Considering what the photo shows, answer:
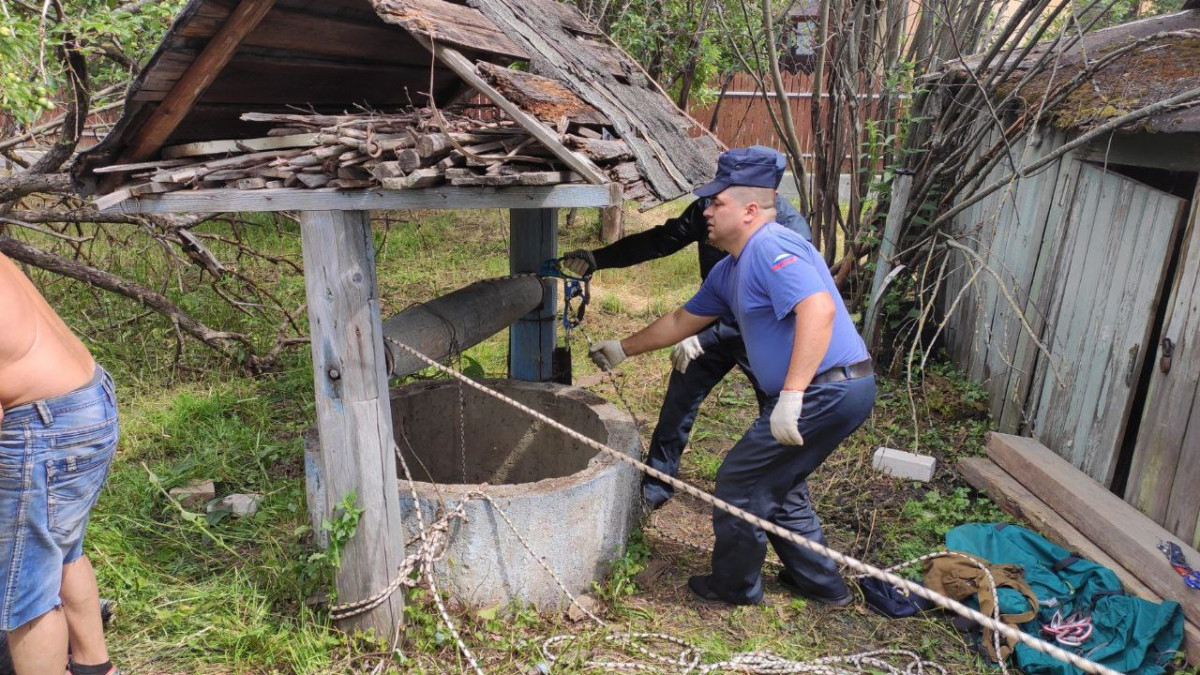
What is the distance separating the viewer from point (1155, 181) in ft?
16.1

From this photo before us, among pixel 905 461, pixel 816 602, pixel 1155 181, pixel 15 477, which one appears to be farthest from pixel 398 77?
pixel 1155 181

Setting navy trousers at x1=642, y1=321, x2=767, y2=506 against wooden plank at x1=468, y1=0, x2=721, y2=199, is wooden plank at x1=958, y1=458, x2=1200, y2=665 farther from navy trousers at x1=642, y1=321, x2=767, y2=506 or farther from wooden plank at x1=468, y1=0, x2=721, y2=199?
wooden plank at x1=468, y1=0, x2=721, y2=199

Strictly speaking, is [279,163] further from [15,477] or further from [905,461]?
[905,461]

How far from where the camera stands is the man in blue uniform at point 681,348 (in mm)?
4195

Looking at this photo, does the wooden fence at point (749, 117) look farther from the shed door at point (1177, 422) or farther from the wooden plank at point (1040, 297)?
the shed door at point (1177, 422)

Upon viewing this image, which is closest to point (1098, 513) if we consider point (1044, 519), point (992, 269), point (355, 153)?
point (1044, 519)

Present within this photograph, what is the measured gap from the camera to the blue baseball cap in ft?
11.1

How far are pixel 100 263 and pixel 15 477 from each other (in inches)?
217

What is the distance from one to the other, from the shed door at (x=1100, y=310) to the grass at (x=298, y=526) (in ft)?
2.00

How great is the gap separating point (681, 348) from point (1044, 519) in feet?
6.69

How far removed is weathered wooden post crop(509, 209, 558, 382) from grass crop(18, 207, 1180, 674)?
1.02 meters

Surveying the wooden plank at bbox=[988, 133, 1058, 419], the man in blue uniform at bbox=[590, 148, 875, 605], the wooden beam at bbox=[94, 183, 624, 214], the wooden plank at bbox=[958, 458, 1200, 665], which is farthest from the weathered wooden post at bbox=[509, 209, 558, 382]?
the wooden plank at bbox=[988, 133, 1058, 419]

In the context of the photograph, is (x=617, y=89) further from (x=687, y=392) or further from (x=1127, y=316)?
(x=1127, y=316)

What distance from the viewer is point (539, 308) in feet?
15.0
